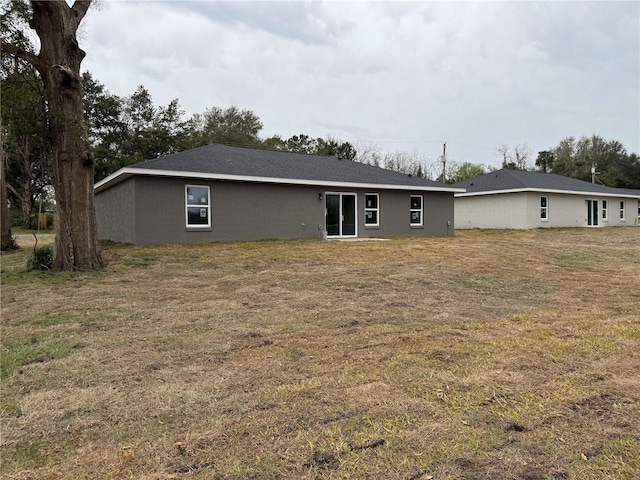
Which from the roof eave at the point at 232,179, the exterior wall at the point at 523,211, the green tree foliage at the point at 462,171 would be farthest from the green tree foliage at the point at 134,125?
the green tree foliage at the point at 462,171

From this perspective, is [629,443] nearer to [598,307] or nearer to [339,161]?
[598,307]

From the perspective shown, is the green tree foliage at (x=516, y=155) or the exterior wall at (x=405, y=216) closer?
the exterior wall at (x=405, y=216)

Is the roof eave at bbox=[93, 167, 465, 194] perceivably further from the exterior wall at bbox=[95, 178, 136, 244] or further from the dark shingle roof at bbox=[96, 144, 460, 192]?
the exterior wall at bbox=[95, 178, 136, 244]

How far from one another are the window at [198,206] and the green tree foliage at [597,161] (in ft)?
138

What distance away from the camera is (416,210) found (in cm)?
1861

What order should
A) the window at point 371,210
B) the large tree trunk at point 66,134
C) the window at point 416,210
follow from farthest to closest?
the window at point 416,210 < the window at point 371,210 < the large tree trunk at point 66,134

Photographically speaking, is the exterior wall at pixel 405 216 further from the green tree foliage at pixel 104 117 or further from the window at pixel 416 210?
the green tree foliage at pixel 104 117

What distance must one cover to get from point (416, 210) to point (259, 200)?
7654 millimetres

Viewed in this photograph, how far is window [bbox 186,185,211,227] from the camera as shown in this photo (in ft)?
44.4

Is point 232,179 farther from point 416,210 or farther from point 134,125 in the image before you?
point 134,125

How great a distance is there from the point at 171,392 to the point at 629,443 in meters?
2.79

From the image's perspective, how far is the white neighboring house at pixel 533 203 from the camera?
23.4 m

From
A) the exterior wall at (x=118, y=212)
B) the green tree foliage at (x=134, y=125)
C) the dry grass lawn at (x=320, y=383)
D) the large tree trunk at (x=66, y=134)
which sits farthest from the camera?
the green tree foliage at (x=134, y=125)

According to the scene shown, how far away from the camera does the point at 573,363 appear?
3.35 m
